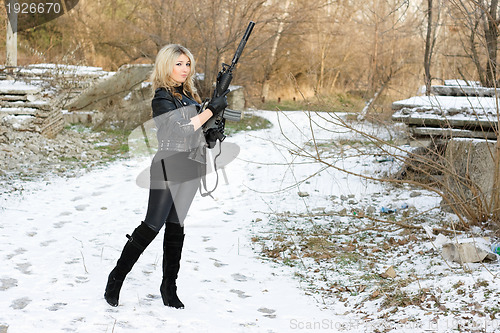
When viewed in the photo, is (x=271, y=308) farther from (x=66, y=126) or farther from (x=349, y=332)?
(x=66, y=126)

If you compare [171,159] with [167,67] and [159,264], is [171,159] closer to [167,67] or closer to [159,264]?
[167,67]

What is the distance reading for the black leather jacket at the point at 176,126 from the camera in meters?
3.41

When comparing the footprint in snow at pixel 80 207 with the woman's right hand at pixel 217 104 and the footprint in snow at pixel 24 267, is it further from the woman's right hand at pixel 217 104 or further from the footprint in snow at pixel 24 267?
the woman's right hand at pixel 217 104

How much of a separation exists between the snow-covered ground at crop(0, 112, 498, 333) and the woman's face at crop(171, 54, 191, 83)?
1210mm

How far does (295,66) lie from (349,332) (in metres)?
19.0

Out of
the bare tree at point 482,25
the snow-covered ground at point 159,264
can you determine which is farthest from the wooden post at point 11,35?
the bare tree at point 482,25

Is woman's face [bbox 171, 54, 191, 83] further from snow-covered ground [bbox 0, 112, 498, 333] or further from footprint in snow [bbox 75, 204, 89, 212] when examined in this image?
footprint in snow [bbox 75, 204, 89, 212]

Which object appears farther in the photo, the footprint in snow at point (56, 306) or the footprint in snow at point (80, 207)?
the footprint in snow at point (80, 207)

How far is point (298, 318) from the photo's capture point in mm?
3805

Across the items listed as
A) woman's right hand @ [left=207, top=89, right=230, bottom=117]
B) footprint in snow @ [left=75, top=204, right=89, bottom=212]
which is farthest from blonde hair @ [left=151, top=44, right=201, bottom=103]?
footprint in snow @ [left=75, top=204, right=89, bottom=212]

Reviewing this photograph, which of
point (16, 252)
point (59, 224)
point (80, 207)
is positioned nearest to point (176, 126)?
point (16, 252)

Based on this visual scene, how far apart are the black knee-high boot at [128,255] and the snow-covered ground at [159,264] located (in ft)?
0.34

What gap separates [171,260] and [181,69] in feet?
4.29

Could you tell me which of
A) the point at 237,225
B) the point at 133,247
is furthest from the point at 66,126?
the point at 133,247
